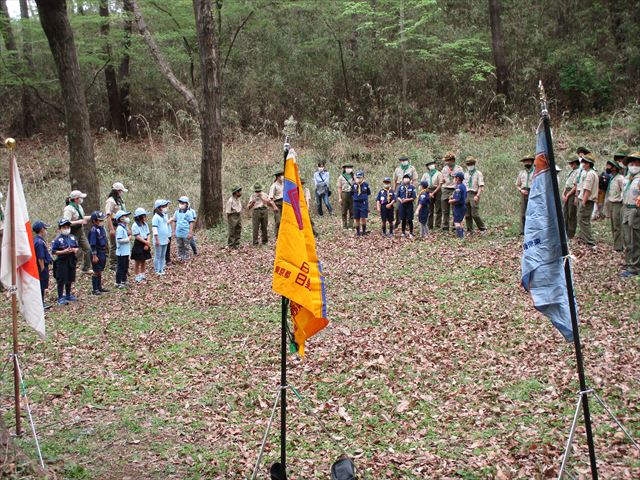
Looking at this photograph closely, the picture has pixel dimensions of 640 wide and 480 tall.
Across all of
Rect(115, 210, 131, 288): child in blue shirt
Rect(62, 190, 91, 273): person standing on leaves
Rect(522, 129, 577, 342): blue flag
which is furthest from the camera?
Rect(62, 190, 91, 273): person standing on leaves

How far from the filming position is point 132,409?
322 inches

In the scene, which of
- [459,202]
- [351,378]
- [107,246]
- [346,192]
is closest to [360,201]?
[346,192]

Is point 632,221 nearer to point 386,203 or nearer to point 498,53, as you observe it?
point 386,203

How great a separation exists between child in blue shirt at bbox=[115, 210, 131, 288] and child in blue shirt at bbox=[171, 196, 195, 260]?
1951mm

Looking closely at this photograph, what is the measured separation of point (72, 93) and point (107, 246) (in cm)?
479

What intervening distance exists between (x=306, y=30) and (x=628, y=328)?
1113 inches

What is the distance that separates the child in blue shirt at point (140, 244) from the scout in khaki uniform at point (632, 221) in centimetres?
1071

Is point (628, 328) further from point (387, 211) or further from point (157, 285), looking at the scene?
point (157, 285)

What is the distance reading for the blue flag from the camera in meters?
5.54

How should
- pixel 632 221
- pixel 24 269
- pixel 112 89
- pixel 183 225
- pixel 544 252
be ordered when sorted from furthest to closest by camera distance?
pixel 112 89
pixel 183 225
pixel 632 221
pixel 24 269
pixel 544 252

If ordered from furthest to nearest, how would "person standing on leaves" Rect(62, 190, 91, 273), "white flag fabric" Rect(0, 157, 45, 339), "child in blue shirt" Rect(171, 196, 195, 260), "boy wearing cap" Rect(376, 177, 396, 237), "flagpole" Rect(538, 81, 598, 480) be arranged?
"boy wearing cap" Rect(376, 177, 396, 237)
"child in blue shirt" Rect(171, 196, 195, 260)
"person standing on leaves" Rect(62, 190, 91, 273)
"white flag fabric" Rect(0, 157, 45, 339)
"flagpole" Rect(538, 81, 598, 480)

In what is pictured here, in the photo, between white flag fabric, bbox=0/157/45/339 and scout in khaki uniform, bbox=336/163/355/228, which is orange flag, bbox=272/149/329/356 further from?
scout in khaki uniform, bbox=336/163/355/228

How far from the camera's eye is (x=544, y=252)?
5.62 metres

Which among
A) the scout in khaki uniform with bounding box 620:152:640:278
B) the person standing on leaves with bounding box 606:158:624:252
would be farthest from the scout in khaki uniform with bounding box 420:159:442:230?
the scout in khaki uniform with bounding box 620:152:640:278
